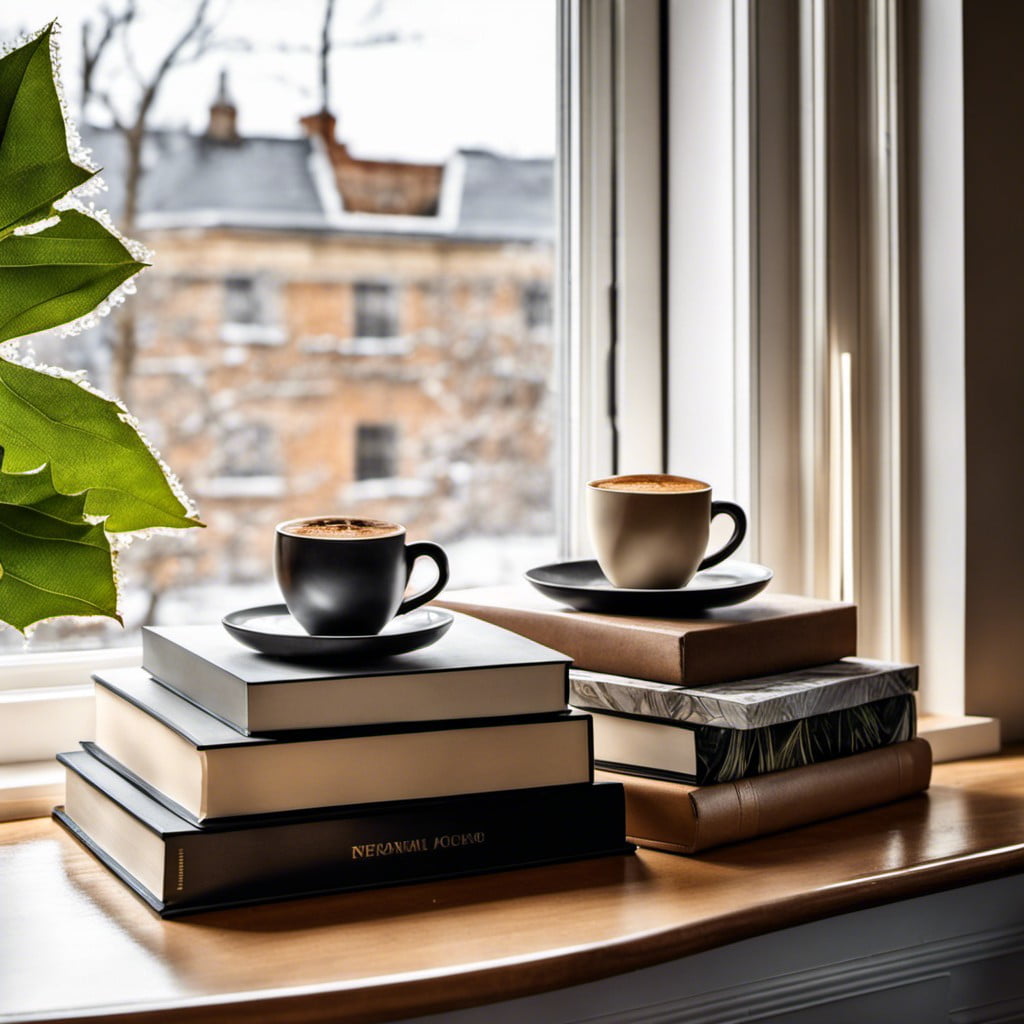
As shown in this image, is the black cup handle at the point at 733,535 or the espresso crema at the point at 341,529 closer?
the espresso crema at the point at 341,529

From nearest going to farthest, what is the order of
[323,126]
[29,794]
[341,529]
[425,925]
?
1. [425,925]
2. [341,529]
3. [29,794]
4. [323,126]

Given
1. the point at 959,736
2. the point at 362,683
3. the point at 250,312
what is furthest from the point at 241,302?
the point at 959,736

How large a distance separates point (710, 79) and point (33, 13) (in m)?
0.63

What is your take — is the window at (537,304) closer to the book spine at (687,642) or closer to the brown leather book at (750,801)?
the book spine at (687,642)

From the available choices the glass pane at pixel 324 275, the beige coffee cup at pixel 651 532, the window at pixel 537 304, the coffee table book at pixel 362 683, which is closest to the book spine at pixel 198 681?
the coffee table book at pixel 362 683

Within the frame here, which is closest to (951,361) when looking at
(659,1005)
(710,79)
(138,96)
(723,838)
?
(710,79)

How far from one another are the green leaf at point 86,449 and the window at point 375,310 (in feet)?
1.69

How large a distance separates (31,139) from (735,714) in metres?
0.58

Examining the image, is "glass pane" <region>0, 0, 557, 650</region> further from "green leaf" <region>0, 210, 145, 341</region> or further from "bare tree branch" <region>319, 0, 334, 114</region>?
"green leaf" <region>0, 210, 145, 341</region>

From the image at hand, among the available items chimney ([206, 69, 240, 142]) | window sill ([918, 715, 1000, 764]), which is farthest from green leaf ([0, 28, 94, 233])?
window sill ([918, 715, 1000, 764])

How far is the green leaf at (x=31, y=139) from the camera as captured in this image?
2.43 ft

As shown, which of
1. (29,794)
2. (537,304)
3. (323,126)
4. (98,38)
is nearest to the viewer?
(29,794)

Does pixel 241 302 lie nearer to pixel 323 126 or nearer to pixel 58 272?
pixel 323 126

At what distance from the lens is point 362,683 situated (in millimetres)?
787
